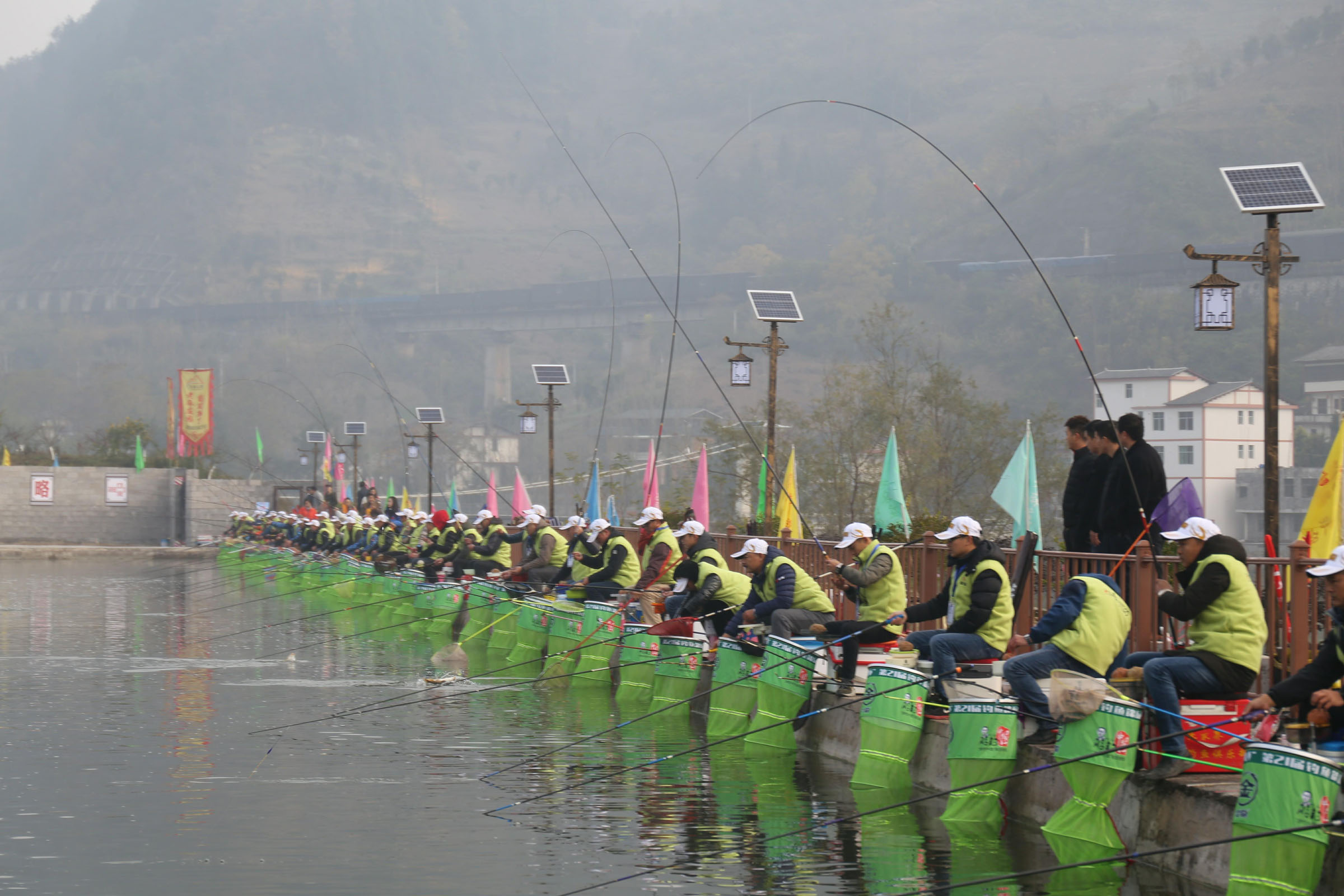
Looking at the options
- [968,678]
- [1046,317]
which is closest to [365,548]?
[968,678]

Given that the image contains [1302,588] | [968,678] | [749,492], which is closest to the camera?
[1302,588]

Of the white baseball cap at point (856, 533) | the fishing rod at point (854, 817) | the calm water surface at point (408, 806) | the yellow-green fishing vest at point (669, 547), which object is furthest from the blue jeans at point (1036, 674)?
the yellow-green fishing vest at point (669, 547)

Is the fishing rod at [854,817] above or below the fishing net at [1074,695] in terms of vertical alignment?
below

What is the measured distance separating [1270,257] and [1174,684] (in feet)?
22.6

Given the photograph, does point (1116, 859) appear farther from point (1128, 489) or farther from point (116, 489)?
point (116, 489)

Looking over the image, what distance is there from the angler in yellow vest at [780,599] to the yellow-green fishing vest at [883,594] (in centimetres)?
112

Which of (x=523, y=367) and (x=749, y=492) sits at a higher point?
(x=523, y=367)

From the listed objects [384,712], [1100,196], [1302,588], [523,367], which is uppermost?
[1100,196]

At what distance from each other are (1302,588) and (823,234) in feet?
550

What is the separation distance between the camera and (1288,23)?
196 meters

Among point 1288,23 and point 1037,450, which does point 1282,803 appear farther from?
point 1288,23

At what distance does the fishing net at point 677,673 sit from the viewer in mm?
17938

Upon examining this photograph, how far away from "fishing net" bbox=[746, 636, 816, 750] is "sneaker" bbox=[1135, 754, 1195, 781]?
4865 mm

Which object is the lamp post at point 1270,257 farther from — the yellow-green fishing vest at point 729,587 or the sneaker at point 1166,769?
the yellow-green fishing vest at point 729,587
